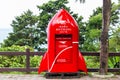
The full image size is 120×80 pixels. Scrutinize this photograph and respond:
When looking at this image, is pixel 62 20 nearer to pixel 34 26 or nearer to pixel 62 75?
pixel 62 75

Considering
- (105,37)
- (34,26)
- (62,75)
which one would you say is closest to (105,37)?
(105,37)

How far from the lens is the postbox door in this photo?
11453 mm

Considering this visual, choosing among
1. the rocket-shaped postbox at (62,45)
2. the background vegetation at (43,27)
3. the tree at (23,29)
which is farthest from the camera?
the tree at (23,29)

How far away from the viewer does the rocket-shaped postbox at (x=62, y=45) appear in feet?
37.3

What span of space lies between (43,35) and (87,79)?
19413 mm

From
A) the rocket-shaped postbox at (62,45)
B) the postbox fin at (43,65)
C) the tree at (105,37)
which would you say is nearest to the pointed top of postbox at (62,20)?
the rocket-shaped postbox at (62,45)

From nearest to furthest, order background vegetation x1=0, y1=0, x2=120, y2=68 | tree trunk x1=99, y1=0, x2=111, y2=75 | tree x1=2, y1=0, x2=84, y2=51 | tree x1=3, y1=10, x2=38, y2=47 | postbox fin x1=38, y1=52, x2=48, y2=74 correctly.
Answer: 1. tree trunk x1=99, y1=0, x2=111, y2=75
2. postbox fin x1=38, y1=52, x2=48, y2=74
3. background vegetation x1=0, y1=0, x2=120, y2=68
4. tree x1=2, y1=0, x2=84, y2=51
5. tree x1=3, y1=10, x2=38, y2=47

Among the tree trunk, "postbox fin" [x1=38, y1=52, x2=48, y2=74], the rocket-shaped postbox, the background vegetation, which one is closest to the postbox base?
the rocket-shaped postbox

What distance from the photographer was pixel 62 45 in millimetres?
11492

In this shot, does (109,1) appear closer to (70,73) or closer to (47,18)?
(70,73)

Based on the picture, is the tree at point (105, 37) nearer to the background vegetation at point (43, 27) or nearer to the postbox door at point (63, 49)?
the postbox door at point (63, 49)

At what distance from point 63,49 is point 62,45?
0.14 m

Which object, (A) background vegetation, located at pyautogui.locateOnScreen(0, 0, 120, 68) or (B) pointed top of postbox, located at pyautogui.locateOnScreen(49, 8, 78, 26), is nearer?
(B) pointed top of postbox, located at pyautogui.locateOnScreen(49, 8, 78, 26)

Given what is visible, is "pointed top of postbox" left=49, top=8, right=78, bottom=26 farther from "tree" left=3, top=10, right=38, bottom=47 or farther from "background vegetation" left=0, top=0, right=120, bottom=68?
"tree" left=3, top=10, right=38, bottom=47
